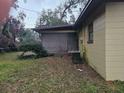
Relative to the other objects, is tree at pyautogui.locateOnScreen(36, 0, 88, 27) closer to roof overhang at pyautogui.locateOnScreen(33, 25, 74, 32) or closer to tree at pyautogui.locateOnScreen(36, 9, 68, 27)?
tree at pyautogui.locateOnScreen(36, 9, 68, 27)

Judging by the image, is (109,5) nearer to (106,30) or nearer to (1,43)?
(106,30)

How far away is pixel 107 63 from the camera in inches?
258

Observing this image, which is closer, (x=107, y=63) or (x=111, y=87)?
(x=111, y=87)

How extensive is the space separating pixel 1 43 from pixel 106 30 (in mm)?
20123

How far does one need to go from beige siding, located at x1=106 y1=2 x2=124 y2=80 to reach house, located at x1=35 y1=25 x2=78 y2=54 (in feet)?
41.1

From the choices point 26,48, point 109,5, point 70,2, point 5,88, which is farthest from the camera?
point 70,2

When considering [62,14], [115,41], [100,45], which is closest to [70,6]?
[62,14]

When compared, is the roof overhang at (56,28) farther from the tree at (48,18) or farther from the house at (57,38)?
the tree at (48,18)

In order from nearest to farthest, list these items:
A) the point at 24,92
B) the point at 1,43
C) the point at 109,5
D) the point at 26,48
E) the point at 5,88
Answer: the point at 24,92 < the point at 5,88 < the point at 109,5 < the point at 26,48 < the point at 1,43

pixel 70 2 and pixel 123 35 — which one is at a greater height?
pixel 70 2

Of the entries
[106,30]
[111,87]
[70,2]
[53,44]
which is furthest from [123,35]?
[70,2]

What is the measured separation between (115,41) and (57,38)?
13036mm

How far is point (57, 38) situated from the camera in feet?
63.7

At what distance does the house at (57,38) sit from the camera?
1922 cm
